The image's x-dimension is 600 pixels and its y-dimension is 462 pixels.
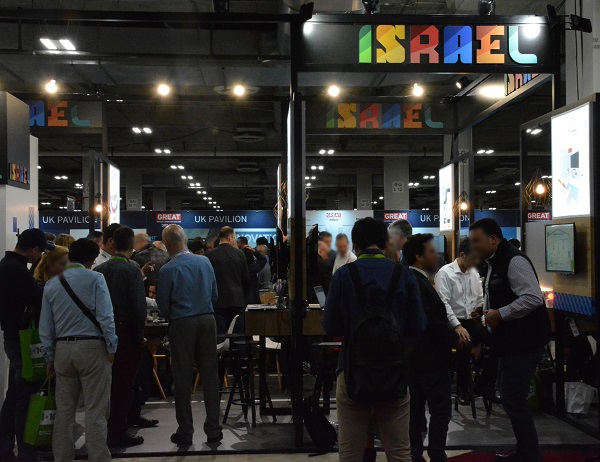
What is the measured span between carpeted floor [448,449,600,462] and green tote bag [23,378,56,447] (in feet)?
9.03

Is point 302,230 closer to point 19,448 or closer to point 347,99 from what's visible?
point 19,448

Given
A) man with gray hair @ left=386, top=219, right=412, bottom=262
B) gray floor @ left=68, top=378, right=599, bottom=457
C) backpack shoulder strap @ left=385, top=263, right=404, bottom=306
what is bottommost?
gray floor @ left=68, top=378, right=599, bottom=457

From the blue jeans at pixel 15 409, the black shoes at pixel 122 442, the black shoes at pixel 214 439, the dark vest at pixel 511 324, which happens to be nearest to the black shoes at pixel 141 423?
the black shoes at pixel 122 442

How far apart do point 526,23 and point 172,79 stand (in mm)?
6099

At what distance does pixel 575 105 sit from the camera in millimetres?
5406

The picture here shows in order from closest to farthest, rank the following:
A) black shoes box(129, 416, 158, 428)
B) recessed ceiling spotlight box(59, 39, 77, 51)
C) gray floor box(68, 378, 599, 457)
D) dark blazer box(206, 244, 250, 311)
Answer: gray floor box(68, 378, 599, 457) < black shoes box(129, 416, 158, 428) < dark blazer box(206, 244, 250, 311) < recessed ceiling spotlight box(59, 39, 77, 51)

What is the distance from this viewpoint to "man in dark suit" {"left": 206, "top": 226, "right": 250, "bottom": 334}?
707 centimetres

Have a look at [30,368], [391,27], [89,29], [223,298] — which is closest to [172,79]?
[89,29]

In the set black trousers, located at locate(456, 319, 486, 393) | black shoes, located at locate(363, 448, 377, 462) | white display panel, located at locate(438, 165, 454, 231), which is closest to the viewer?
black shoes, located at locate(363, 448, 377, 462)

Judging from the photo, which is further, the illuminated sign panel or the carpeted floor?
the illuminated sign panel

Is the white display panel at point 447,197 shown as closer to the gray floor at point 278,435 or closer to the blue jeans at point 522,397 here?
the gray floor at point 278,435

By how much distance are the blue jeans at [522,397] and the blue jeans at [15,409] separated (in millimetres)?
3110

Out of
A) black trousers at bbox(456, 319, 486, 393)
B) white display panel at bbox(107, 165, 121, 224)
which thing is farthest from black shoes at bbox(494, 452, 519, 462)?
white display panel at bbox(107, 165, 121, 224)

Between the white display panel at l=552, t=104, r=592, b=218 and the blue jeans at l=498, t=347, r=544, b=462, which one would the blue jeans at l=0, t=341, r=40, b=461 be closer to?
the blue jeans at l=498, t=347, r=544, b=462
